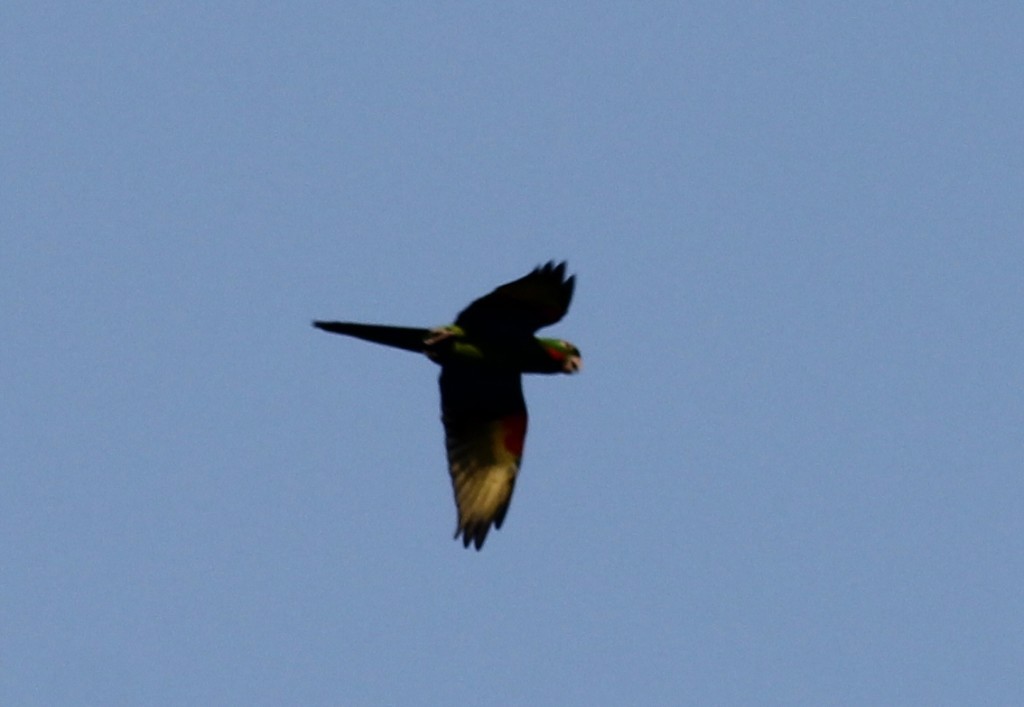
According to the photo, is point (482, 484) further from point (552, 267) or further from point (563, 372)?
point (552, 267)

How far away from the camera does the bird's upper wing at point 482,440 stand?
24328 millimetres

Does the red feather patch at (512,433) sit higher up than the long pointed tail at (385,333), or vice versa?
the long pointed tail at (385,333)

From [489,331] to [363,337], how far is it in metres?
1.58

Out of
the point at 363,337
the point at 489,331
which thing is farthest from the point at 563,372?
the point at 363,337

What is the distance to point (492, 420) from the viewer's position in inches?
979

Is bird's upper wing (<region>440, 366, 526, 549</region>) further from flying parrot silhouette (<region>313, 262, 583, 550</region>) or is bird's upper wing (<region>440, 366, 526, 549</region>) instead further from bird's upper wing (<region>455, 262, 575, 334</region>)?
bird's upper wing (<region>455, 262, 575, 334</region>)

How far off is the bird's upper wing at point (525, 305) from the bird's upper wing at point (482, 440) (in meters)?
0.93

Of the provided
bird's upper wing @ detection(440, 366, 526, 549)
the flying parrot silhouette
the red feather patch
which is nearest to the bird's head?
the flying parrot silhouette

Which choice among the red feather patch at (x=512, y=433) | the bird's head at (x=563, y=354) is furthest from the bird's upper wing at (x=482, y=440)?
the bird's head at (x=563, y=354)

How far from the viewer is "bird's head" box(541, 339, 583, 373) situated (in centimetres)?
2394

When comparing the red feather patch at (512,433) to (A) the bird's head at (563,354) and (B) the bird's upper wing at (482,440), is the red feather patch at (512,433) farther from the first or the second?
(A) the bird's head at (563,354)

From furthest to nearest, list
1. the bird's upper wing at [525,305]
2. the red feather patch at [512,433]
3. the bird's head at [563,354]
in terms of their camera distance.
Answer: the red feather patch at [512,433]
the bird's head at [563,354]
the bird's upper wing at [525,305]

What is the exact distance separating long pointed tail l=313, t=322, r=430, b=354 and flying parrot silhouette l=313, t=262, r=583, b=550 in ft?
0.04

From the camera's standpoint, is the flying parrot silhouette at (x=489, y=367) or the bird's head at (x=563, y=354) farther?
the bird's head at (x=563, y=354)
